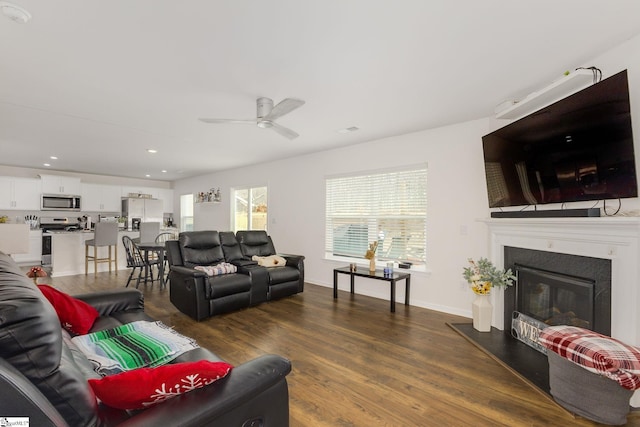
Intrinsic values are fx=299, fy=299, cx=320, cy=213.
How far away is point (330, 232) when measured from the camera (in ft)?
17.6

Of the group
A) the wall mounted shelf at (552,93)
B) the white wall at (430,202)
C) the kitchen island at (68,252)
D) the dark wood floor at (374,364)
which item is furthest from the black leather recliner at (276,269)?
the kitchen island at (68,252)

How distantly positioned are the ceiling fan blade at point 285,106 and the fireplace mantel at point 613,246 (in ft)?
7.80

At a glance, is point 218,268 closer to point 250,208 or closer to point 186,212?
point 250,208

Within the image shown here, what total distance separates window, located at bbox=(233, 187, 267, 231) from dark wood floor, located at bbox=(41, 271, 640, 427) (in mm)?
2903

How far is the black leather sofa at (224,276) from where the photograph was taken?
3.61 metres

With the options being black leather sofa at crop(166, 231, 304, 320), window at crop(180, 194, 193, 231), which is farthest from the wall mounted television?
window at crop(180, 194, 193, 231)

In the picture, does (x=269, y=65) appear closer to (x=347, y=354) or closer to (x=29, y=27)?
(x=29, y=27)

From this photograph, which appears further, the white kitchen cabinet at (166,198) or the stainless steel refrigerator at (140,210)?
the white kitchen cabinet at (166,198)

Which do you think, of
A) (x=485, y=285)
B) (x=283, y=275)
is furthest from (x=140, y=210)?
(x=485, y=285)

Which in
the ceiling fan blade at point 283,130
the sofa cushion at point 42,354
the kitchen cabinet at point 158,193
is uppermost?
the ceiling fan blade at point 283,130

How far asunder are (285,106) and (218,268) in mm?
2458

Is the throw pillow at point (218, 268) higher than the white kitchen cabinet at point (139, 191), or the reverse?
the white kitchen cabinet at point (139, 191)

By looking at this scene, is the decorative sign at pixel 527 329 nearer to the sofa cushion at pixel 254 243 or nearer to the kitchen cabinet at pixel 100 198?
the sofa cushion at pixel 254 243

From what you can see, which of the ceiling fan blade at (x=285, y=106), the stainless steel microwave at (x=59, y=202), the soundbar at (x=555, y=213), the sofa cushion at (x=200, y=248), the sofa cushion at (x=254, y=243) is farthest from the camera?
the stainless steel microwave at (x=59, y=202)
